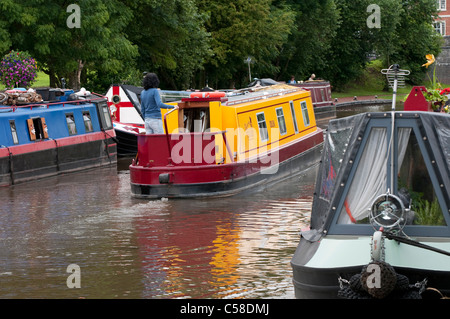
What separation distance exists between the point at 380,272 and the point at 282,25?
43131 mm

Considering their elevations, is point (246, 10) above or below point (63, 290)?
above

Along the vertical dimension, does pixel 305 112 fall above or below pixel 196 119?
below

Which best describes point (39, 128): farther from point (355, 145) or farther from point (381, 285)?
point (381, 285)

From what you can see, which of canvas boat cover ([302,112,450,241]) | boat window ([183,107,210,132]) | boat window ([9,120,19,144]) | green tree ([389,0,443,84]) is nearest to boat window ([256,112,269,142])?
boat window ([183,107,210,132])

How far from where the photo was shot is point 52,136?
22.2 meters

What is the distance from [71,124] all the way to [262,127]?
5.78 meters

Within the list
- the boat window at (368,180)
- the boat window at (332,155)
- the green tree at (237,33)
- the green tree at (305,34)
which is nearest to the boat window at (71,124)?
the boat window at (332,155)

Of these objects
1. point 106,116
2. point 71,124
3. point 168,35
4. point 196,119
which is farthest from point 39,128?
point 168,35

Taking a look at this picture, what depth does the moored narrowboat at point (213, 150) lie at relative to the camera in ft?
56.0

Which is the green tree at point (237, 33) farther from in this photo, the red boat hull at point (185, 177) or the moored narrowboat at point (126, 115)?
the red boat hull at point (185, 177)

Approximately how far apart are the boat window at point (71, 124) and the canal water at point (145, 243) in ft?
10.8

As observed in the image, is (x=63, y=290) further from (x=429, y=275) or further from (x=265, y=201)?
(x=265, y=201)

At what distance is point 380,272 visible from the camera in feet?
25.8

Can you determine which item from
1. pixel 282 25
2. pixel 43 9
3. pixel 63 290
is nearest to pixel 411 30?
pixel 282 25
